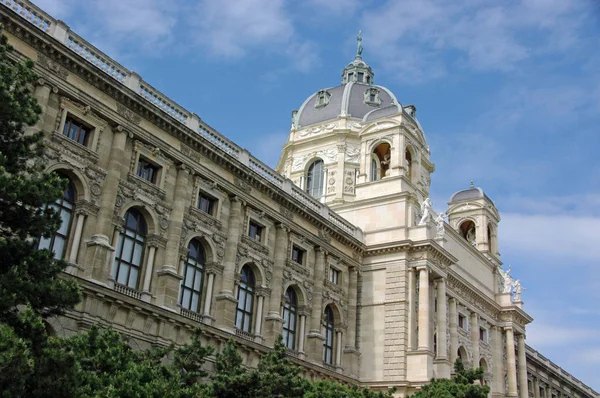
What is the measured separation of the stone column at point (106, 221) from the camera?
2662 centimetres

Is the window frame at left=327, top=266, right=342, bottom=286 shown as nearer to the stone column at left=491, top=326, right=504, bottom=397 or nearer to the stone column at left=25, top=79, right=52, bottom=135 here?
the stone column at left=491, top=326, right=504, bottom=397

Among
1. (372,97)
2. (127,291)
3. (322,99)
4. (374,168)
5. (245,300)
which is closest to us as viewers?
(127,291)

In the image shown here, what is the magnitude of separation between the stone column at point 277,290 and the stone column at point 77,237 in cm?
1127

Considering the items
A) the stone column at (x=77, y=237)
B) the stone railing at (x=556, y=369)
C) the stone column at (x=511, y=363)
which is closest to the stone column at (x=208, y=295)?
the stone column at (x=77, y=237)

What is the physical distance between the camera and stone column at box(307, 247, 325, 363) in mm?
37625

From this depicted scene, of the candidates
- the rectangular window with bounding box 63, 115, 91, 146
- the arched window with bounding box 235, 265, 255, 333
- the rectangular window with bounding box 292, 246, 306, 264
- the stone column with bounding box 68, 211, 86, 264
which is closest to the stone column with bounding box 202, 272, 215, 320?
the arched window with bounding box 235, 265, 255, 333

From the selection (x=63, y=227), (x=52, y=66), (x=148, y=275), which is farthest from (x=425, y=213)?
(x=52, y=66)

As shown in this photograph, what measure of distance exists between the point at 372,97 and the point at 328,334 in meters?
27.3

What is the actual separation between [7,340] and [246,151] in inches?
915

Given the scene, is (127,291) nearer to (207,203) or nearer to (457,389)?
(207,203)

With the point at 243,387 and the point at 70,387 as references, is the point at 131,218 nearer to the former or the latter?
the point at 243,387

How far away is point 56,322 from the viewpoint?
24406mm

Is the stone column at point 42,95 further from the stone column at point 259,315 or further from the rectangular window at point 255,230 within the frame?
the stone column at point 259,315

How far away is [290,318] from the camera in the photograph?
37281mm
